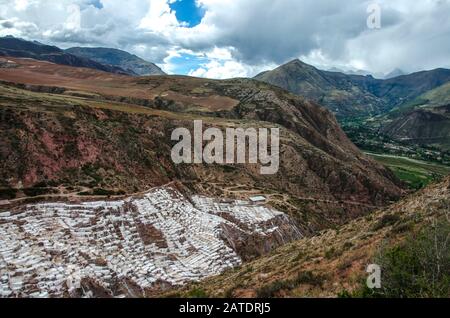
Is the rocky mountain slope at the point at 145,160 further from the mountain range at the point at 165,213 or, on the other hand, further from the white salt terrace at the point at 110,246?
the white salt terrace at the point at 110,246

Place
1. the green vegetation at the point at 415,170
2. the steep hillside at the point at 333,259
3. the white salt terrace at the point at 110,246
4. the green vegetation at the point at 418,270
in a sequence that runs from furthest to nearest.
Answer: the green vegetation at the point at 415,170 < the white salt terrace at the point at 110,246 < the steep hillside at the point at 333,259 < the green vegetation at the point at 418,270

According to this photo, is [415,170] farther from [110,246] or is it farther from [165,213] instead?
[110,246]

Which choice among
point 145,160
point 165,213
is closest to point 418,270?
point 165,213

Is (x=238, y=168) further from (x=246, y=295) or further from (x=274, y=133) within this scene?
(x=246, y=295)

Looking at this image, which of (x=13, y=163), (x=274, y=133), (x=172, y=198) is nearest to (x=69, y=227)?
(x=13, y=163)

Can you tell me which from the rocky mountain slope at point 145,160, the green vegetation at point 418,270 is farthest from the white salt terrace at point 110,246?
the green vegetation at point 418,270
